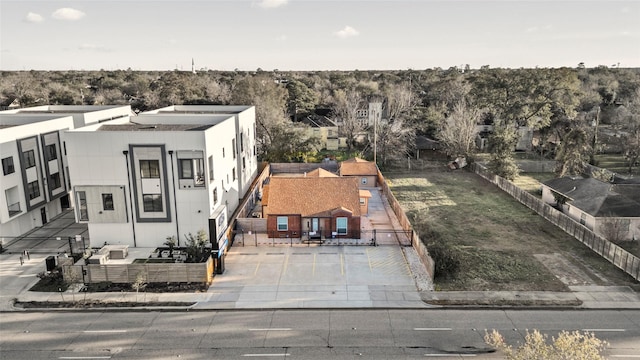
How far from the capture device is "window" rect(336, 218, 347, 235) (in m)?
33.2

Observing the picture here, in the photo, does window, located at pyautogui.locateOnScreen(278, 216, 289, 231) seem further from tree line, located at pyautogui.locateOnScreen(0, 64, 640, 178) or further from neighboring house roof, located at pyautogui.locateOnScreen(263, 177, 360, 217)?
tree line, located at pyautogui.locateOnScreen(0, 64, 640, 178)

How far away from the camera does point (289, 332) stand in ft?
68.8

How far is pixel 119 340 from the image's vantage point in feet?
66.8

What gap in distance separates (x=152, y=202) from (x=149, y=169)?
250cm

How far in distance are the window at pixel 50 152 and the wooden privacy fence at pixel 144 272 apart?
15583mm

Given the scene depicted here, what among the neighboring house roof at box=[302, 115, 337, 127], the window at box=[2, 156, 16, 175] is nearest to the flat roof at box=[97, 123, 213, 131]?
the window at box=[2, 156, 16, 175]

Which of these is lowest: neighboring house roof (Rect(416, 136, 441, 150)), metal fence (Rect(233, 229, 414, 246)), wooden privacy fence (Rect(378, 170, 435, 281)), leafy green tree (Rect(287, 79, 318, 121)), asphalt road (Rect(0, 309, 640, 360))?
asphalt road (Rect(0, 309, 640, 360))

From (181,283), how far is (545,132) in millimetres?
60052

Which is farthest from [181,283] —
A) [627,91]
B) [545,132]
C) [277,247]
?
[627,91]

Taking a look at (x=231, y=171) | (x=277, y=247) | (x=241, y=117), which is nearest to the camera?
(x=277, y=247)

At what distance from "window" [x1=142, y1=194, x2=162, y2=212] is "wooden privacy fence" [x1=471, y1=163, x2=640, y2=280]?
3196 centimetres

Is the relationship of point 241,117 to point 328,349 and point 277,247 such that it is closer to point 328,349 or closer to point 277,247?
point 277,247

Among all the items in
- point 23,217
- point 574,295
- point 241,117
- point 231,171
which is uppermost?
point 241,117

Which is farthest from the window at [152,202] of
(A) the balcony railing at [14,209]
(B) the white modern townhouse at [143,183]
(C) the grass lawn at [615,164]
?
(C) the grass lawn at [615,164]
